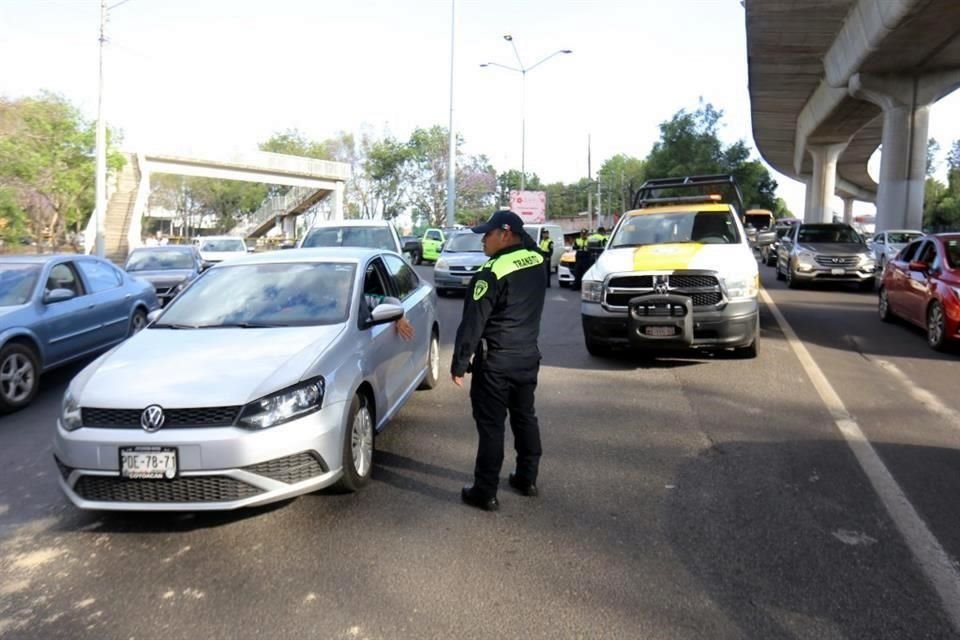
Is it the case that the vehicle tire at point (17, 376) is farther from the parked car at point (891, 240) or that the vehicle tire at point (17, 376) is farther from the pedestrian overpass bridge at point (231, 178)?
the pedestrian overpass bridge at point (231, 178)

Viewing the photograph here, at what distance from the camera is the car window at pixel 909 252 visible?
1121 cm

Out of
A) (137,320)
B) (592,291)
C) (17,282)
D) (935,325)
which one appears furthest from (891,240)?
(17,282)

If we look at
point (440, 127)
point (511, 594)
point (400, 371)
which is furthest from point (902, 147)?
point (440, 127)

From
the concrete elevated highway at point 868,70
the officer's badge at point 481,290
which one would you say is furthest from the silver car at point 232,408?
the concrete elevated highway at point 868,70

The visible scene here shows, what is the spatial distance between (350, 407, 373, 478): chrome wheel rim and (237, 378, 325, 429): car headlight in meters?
0.40

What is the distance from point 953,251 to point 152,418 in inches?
409

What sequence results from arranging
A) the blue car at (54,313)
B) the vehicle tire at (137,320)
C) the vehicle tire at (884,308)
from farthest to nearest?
the vehicle tire at (884,308)
the vehicle tire at (137,320)
the blue car at (54,313)

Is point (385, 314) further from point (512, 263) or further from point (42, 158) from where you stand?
point (42, 158)

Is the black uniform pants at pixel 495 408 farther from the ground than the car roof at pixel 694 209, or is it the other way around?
the car roof at pixel 694 209

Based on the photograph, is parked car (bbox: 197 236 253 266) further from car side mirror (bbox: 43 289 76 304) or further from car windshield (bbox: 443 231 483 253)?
car side mirror (bbox: 43 289 76 304)

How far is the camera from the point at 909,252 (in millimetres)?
11445

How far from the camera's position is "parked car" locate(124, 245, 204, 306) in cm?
1412

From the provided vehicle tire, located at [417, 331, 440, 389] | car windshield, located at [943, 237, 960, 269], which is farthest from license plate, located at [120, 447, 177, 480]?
car windshield, located at [943, 237, 960, 269]

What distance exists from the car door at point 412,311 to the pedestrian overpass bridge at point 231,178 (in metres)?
24.8
